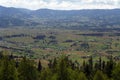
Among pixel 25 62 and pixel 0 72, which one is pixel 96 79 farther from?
pixel 0 72

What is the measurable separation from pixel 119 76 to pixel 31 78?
30025mm

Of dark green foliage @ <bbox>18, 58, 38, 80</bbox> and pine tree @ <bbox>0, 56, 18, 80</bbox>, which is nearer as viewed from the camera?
pine tree @ <bbox>0, 56, 18, 80</bbox>

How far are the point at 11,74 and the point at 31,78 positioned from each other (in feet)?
56.2

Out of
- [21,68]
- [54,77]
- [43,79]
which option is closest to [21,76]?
[21,68]

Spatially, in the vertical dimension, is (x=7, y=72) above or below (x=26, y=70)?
above

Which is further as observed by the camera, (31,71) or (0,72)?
(31,71)

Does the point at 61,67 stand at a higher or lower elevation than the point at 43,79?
higher

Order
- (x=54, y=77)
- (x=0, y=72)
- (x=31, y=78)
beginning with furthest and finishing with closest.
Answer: (x=31, y=78) < (x=54, y=77) < (x=0, y=72)

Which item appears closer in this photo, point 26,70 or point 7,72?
point 7,72

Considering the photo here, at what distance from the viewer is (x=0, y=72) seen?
81.1 meters

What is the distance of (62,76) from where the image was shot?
3752 inches

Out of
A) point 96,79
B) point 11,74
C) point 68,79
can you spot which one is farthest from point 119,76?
point 11,74

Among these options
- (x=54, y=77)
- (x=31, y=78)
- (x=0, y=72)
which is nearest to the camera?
(x=0, y=72)

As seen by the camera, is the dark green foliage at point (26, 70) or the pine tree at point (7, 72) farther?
the dark green foliage at point (26, 70)
